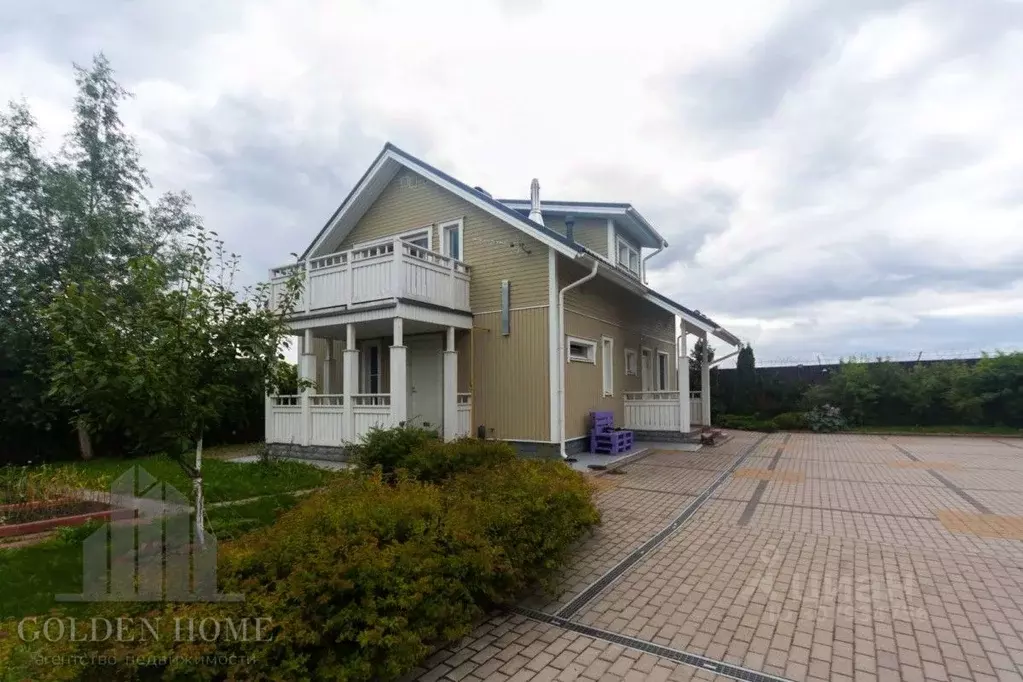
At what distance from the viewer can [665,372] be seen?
1983 cm

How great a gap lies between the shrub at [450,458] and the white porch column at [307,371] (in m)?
5.55

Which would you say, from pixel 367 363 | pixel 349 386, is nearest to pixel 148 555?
pixel 349 386

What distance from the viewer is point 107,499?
7480mm

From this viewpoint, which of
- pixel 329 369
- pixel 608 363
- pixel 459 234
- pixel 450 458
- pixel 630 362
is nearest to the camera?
pixel 450 458

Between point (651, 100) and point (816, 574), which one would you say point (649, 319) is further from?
point (816, 574)

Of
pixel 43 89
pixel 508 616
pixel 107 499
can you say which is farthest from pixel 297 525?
pixel 43 89

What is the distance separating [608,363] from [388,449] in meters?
8.39

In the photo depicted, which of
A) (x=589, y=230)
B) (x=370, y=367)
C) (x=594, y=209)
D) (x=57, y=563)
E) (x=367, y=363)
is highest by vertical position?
(x=594, y=209)

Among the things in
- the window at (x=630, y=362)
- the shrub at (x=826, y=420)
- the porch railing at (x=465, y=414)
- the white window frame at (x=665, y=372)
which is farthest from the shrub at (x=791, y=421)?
the porch railing at (x=465, y=414)

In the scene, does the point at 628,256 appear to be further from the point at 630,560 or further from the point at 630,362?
the point at 630,560

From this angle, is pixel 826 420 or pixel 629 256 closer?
pixel 629 256

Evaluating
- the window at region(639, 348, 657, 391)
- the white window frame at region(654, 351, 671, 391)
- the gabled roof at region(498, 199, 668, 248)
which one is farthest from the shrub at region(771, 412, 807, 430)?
the gabled roof at region(498, 199, 668, 248)

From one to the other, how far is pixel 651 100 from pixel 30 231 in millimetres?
16080

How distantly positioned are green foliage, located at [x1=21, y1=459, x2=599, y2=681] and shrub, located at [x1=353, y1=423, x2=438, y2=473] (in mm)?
2608
